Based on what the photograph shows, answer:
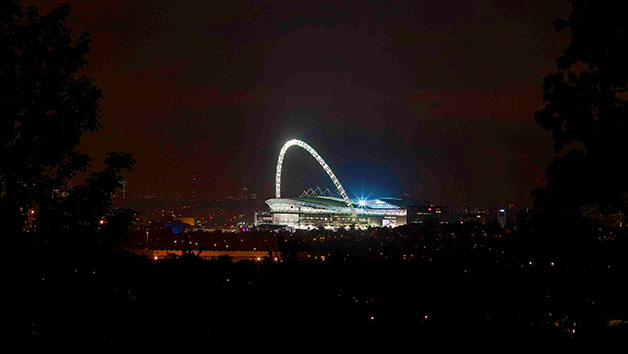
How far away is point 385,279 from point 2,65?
8459 millimetres

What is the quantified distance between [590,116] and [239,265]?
22.3ft

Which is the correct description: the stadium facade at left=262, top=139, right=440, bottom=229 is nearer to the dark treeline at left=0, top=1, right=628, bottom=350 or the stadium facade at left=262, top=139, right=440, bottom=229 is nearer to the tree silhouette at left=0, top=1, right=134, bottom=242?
the dark treeline at left=0, top=1, right=628, bottom=350

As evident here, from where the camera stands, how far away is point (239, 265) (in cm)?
1336

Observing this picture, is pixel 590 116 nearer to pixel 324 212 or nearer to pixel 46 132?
pixel 46 132

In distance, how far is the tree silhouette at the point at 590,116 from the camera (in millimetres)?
11805

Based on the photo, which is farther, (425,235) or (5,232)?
(425,235)

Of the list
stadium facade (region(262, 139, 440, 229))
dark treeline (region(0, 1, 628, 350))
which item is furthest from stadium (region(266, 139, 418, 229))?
dark treeline (region(0, 1, 628, 350))

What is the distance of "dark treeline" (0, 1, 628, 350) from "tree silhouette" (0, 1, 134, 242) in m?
0.02

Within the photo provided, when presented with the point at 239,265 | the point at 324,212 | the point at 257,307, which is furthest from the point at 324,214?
the point at 257,307

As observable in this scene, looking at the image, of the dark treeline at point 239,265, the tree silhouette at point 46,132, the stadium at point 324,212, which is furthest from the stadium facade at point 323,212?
the tree silhouette at point 46,132

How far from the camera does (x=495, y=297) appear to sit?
15320mm

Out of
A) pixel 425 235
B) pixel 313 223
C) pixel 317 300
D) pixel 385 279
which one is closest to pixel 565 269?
pixel 385 279

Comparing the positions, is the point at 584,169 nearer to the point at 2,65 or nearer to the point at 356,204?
the point at 2,65

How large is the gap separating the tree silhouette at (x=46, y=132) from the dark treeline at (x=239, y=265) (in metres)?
0.02
